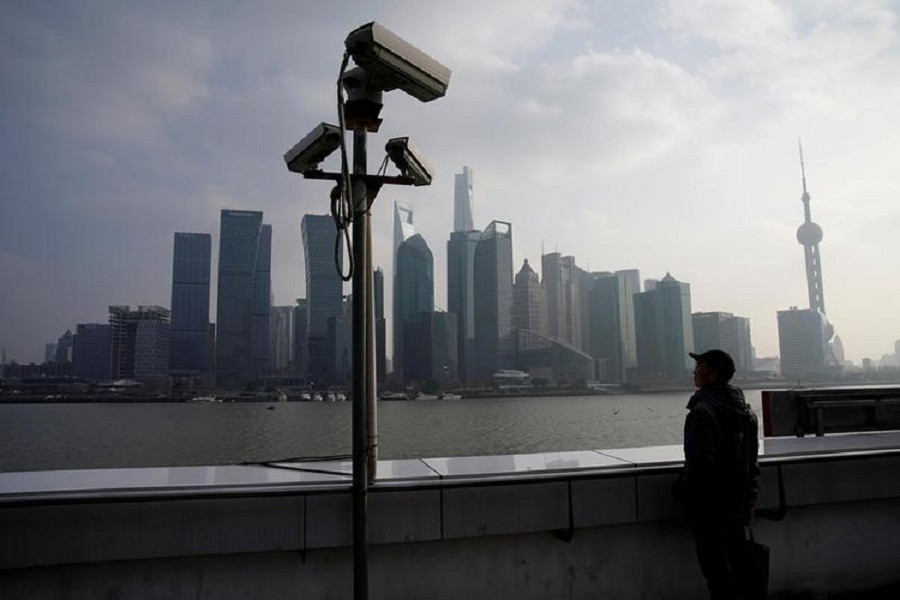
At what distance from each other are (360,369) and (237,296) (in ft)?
555

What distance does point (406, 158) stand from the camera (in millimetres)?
3182

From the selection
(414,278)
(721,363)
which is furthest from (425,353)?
(721,363)

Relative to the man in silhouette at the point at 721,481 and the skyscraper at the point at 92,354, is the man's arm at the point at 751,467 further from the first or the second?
the skyscraper at the point at 92,354

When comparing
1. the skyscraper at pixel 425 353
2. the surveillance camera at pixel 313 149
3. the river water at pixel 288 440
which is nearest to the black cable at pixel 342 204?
the surveillance camera at pixel 313 149

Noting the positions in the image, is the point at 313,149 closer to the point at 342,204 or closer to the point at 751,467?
the point at 342,204

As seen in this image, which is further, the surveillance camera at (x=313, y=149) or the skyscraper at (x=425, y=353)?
the skyscraper at (x=425, y=353)

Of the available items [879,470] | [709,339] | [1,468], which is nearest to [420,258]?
[709,339]

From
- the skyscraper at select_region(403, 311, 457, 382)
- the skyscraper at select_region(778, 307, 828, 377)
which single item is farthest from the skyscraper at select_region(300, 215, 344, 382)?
the skyscraper at select_region(778, 307, 828, 377)

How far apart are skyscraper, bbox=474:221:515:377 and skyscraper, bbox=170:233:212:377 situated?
68.3 metres

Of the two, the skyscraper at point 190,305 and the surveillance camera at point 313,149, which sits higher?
the skyscraper at point 190,305

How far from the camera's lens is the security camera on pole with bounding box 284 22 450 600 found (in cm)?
273

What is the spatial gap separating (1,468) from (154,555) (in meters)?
37.1

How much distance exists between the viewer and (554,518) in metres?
3.26

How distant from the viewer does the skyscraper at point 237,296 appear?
143250mm
